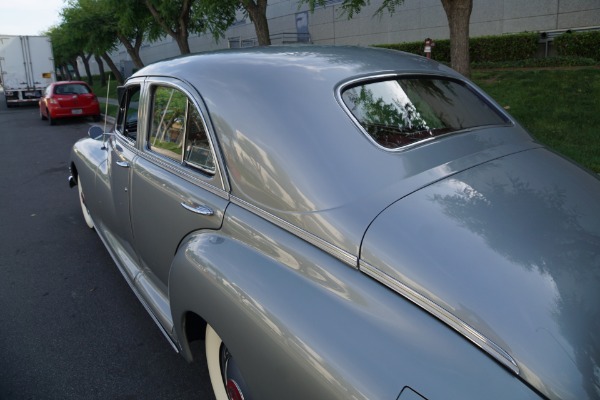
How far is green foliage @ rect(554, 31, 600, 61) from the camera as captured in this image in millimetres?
12827

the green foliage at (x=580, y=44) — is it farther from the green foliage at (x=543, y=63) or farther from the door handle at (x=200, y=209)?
the door handle at (x=200, y=209)

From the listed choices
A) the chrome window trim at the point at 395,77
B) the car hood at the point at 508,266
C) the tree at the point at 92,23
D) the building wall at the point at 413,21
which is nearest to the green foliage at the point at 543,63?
the building wall at the point at 413,21

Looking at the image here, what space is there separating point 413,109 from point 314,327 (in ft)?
4.13

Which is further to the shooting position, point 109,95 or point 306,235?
point 109,95

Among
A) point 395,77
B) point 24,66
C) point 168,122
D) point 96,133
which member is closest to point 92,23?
point 24,66

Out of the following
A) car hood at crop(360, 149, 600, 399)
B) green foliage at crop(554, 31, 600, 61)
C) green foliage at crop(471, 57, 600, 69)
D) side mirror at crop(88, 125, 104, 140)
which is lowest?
car hood at crop(360, 149, 600, 399)

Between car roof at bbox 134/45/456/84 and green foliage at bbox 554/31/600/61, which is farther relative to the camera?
green foliage at bbox 554/31/600/61

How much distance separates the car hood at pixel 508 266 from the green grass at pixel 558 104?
4.84m

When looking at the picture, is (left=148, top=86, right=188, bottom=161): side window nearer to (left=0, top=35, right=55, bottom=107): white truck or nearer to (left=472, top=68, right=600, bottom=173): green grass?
(left=472, top=68, right=600, bottom=173): green grass

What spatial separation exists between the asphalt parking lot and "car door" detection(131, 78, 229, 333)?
0.49 m

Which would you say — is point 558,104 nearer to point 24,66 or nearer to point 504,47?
point 504,47

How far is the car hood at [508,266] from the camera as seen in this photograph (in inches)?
49.6

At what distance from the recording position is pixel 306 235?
1751 millimetres

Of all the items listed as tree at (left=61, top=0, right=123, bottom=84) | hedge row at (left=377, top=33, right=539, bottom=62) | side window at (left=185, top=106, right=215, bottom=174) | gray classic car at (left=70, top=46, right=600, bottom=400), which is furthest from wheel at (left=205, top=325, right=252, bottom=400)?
tree at (left=61, top=0, right=123, bottom=84)
